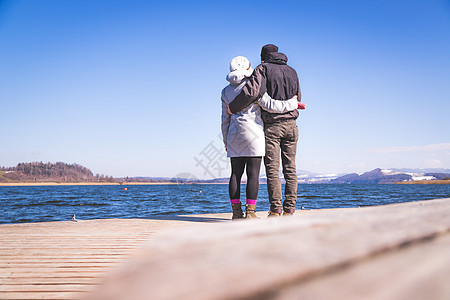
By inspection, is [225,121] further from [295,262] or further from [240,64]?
[295,262]

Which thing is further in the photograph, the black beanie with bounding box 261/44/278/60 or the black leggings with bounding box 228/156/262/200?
the black beanie with bounding box 261/44/278/60

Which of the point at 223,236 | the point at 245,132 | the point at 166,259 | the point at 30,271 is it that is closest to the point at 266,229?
the point at 223,236

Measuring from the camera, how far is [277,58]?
12.3ft

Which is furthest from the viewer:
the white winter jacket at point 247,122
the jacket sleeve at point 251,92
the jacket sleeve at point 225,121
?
the jacket sleeve at point 225,121

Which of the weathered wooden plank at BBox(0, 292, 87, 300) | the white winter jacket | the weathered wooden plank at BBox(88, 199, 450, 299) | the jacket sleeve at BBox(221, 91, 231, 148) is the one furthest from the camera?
the jacket sleeve at BBox(221, 91, 231, 148)

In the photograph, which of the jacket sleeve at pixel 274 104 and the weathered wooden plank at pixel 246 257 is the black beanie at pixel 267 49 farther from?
the weathered wooden plank at pixel 246 257

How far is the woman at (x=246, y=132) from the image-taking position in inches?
140

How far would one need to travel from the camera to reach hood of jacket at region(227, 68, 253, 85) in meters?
3.60

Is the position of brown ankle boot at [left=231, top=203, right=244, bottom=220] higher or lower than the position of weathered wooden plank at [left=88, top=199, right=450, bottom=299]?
lower

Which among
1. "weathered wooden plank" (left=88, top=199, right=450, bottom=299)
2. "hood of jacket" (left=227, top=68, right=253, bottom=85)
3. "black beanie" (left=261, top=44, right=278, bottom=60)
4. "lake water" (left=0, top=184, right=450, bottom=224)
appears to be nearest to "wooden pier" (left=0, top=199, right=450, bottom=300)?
"weathered wooden plank" (left=88, top=199, right=450, bottom=299)

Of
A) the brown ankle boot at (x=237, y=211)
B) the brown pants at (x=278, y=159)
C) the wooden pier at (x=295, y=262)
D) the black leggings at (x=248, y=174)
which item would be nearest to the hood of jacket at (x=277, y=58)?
the brown pants at (x=278, y=159)

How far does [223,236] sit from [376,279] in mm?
216

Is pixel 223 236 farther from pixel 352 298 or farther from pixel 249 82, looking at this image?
pixel 249 82

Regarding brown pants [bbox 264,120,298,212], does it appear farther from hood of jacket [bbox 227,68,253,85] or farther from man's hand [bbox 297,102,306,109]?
hood of jacket [bbox 227,68,253,85]
